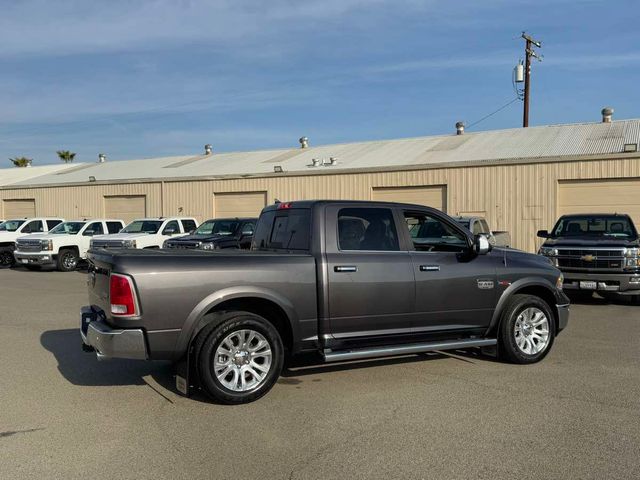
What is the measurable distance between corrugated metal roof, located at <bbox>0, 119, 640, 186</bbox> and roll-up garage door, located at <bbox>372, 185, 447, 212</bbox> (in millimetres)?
877

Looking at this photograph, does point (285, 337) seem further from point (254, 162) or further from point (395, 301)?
point (254, 162)

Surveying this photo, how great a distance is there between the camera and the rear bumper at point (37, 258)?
1978 cm

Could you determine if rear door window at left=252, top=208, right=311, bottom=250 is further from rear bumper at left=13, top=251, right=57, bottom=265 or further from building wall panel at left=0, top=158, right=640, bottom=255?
building wall panel at left=0, top=158, right=640, bottom=255

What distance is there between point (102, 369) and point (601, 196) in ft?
56.5

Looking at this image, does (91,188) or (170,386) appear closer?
(170,386)

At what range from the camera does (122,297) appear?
5.19 metres

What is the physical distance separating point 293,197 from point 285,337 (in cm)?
1923

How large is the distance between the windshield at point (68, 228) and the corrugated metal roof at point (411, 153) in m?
7.24

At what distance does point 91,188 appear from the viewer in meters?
30.7

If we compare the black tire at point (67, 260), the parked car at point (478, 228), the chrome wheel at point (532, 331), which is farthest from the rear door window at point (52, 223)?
the chrome wheel at point (532, 331)

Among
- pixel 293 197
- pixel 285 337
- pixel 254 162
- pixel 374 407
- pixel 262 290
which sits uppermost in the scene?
pixel 254 162

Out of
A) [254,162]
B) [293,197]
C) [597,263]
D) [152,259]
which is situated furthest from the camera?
[254,162]

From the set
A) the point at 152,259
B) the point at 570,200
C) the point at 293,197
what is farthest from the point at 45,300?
the point at 570,200

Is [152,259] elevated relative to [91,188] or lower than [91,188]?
lower
